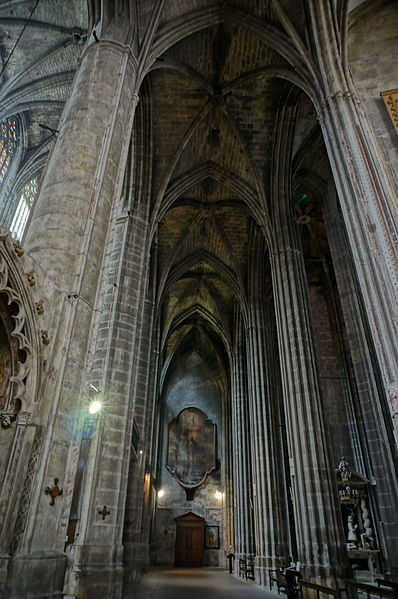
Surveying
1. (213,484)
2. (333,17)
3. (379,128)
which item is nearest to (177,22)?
(333,17)

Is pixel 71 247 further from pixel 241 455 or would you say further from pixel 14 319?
pixel 241 455

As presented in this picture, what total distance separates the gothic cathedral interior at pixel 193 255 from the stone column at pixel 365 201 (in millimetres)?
37

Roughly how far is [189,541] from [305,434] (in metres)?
17.1

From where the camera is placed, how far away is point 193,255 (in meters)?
19.8

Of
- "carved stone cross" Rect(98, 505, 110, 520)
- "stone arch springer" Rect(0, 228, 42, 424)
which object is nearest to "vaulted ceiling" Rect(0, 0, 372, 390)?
"stone arch springer" Rect(0, 228, 42, 424)

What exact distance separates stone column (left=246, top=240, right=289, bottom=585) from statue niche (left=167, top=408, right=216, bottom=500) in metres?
9.95

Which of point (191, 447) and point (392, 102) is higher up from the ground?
point (392, 102)

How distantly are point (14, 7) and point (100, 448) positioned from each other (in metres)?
12.4

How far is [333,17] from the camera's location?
30.8 feet

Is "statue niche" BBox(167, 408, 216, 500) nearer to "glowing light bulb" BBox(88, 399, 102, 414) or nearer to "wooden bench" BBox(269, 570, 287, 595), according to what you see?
"wooden bench" BBox(269, 570, 287, 595)

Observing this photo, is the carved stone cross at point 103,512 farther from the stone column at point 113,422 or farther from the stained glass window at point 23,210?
the stained glass window at point 23,210

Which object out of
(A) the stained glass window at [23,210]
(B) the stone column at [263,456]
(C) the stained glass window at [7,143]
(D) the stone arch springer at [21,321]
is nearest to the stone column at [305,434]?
(B) the stone column at [263,456]

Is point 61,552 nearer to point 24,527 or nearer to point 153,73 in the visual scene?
point 24,527

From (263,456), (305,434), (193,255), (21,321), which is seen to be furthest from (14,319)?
(193,255)
